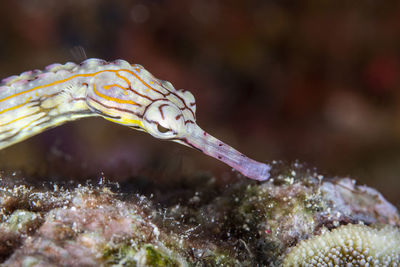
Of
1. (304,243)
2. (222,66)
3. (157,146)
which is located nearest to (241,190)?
(304,243)

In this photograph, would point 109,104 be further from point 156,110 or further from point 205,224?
point 205,224

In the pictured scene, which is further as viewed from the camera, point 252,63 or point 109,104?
point 252,63

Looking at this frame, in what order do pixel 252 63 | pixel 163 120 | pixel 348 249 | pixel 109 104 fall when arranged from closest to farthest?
1. pixel 348 249
2. pixel 163 120
3. pixel 109 104
4. pixel 252 63

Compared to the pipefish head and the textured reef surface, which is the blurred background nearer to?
the textured reef surface

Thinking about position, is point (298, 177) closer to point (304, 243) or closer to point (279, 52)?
point (304, 243)

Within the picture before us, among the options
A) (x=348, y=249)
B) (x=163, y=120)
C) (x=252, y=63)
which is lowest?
(x=348, y=249)

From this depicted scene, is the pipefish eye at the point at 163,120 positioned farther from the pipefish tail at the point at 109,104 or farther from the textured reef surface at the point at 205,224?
the textured reef surface at the point at 205,224

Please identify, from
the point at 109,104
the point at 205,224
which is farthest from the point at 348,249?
the point at 109,104
